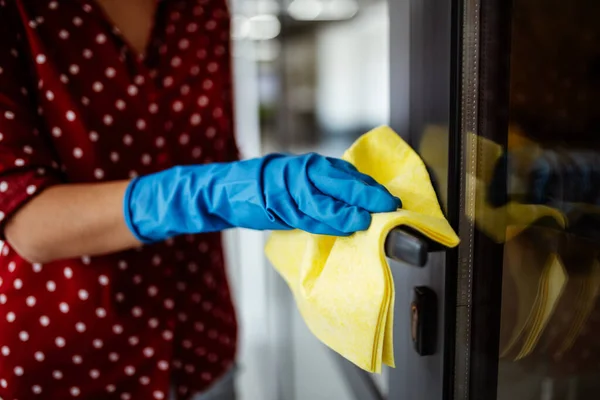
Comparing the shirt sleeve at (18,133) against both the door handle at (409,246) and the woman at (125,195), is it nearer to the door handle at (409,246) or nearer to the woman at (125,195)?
the woman at (125,195)

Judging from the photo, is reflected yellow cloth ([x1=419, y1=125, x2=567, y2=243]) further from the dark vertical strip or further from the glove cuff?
the glove cuff

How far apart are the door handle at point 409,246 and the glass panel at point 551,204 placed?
0.09 meters

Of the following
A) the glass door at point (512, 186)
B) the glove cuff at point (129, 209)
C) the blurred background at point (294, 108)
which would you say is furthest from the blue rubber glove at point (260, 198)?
the blurred background at point (294, 108)

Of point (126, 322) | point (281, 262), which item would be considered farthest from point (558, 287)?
point (126, 322)

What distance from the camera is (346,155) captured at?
760mm

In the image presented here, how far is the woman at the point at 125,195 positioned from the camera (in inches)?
32.0

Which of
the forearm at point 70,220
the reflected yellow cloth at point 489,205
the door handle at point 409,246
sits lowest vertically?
the forearm at point 70,220

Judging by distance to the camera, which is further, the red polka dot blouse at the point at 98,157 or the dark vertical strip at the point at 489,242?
the red polka dot blouse at the point at 98,157

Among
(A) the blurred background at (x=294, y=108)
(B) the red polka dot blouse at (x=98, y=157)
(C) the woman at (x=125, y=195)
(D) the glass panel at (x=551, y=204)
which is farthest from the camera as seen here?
(A) the blurred background at (x=294, y=108)

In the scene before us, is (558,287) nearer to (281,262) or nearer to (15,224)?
(281,262)

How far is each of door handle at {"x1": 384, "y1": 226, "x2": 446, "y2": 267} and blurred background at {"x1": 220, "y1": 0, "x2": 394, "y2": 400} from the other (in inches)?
A: 12.7

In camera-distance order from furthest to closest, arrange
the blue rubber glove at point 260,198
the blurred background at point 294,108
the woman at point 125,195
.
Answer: the blurred background at point 294,108 < the woman at point 125,195 < the blue rubber glove at point 260,198

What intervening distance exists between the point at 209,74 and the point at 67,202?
49 centimetres

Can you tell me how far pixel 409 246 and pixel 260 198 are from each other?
27 centimetres
